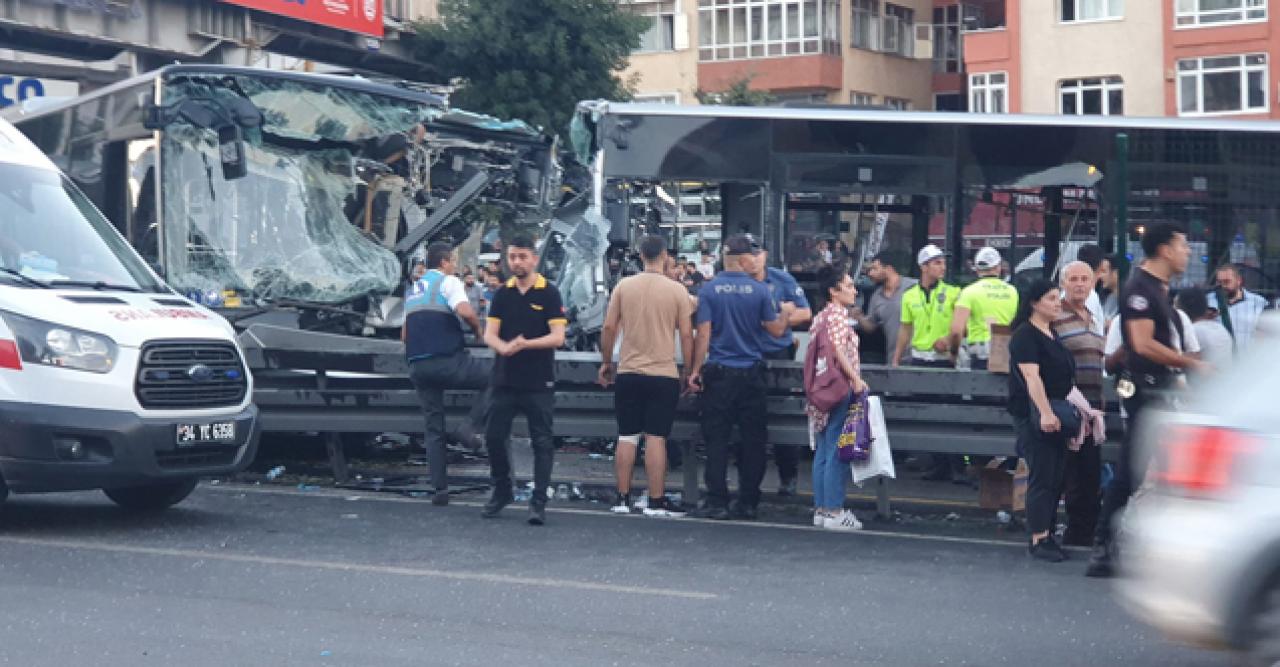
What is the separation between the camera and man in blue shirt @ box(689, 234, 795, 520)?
1169 cm

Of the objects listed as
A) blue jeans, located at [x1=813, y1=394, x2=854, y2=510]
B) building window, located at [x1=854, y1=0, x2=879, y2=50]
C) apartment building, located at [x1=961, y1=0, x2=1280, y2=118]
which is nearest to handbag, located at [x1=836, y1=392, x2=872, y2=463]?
blue jeans, located at [x1=813, y1=394, x2=854, y2=510]

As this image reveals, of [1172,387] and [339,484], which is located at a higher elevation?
[1172,387]

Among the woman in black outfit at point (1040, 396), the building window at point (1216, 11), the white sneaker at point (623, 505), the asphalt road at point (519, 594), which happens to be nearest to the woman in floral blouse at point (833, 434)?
the asphalt road at point (519, 594)

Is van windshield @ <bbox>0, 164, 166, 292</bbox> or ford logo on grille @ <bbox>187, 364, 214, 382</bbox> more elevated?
van windshield @ <bbox>0, 164, 166, 292</bbox>

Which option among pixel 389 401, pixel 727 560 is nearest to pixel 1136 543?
pixel 727 560

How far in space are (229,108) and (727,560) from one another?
A: 6700 mm

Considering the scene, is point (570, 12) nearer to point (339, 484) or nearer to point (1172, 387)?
point (339, 484)

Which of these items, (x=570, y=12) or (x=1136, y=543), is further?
(x=570, y=12)

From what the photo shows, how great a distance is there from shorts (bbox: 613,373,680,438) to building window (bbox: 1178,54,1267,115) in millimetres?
30986

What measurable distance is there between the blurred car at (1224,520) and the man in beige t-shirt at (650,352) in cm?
554

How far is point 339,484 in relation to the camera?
1315cm

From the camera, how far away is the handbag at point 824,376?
37.0 feet

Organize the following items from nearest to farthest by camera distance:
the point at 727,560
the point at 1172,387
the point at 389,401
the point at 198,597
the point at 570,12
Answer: the point at 198,597
the point at 1172,387
the point at 727,560
the point at 389,401
the point at 570,12

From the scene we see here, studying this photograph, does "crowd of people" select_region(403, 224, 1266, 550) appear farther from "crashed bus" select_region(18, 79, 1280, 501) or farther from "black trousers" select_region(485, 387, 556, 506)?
"crashed bus" select_region(18, 79, 1280, 501)
